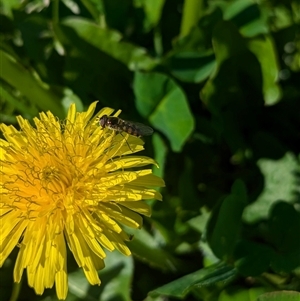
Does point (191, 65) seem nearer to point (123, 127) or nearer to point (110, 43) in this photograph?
point (110, 43)

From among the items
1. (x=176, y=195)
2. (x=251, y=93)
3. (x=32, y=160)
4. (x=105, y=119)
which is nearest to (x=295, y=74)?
(x=251, y=93)

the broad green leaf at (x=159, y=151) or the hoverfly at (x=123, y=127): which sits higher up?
the hoverfly at (x=123, y=127)

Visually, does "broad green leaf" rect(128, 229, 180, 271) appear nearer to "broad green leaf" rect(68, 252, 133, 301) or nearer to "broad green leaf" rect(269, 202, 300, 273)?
"broad green leaf" rect(68, 252, 133, 301)

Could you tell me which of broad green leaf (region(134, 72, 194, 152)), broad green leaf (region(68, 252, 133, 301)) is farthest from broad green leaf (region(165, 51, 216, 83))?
broad green leaf (region(68, 252, 133, 301))

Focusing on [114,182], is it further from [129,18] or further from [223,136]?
[129,18]

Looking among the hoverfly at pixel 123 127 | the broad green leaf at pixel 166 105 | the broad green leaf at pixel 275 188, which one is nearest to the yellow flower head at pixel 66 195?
the hoverfly at pixel 123 127

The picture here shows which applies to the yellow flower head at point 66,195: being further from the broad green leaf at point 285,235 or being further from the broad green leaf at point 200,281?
the broad green leaf at point 285,235

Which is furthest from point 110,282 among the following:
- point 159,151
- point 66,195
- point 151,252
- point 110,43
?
point 110,43

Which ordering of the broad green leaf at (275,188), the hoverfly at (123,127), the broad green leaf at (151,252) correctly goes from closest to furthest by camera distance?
the hoverfly at (123,127)
the broad green leaf at (151,252)
the broad green leaf at (275,188)
